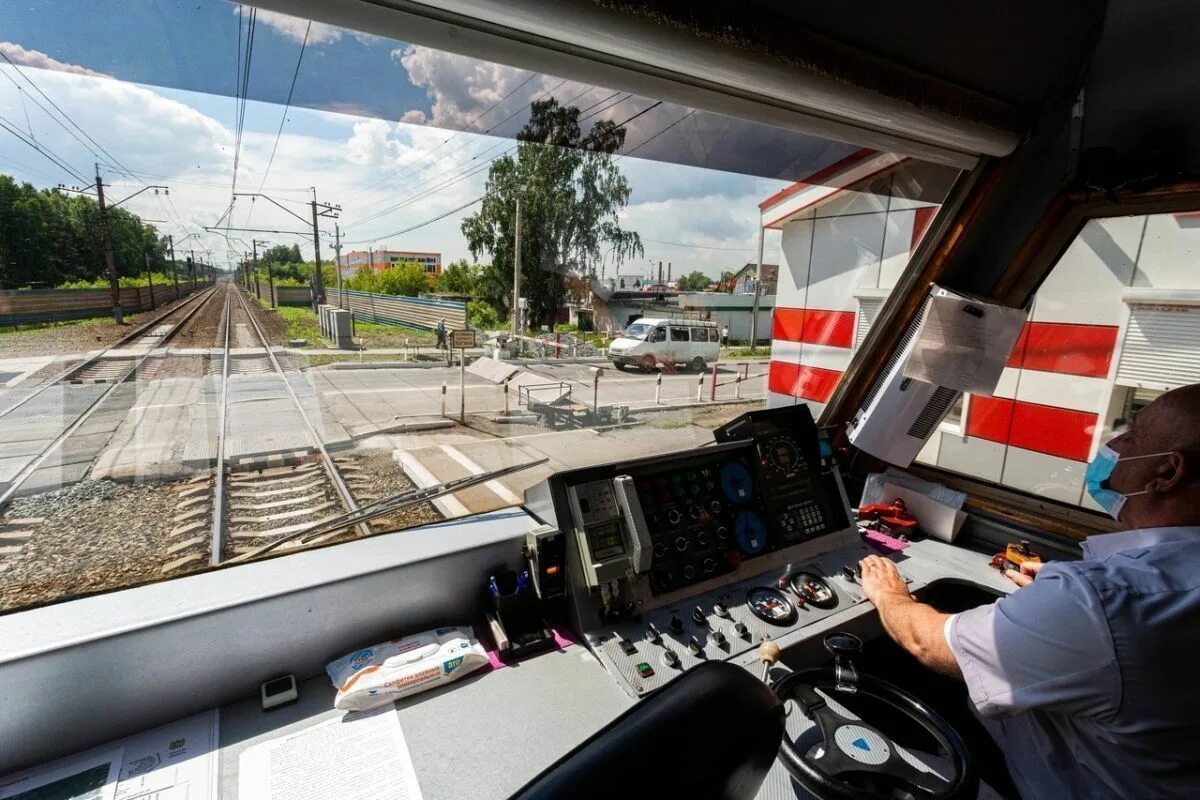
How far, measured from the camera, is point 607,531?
53.9 inches

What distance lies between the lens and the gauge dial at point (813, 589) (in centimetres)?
147

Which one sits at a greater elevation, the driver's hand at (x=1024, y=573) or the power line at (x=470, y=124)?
the power line at (x=470, y=124)

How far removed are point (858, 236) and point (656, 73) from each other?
1236 mm

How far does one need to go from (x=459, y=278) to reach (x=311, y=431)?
1.70ft

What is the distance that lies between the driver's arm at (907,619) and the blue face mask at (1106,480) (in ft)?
1.43

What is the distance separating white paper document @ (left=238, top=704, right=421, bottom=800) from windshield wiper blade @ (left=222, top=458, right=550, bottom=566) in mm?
403

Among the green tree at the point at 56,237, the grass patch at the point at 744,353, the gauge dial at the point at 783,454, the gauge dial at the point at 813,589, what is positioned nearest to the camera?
the green tree at the point at 56,237

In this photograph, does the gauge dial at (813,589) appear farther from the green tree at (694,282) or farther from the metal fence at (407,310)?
the metal fence at (407,310)

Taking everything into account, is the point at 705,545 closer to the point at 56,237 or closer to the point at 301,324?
the point at 301,324

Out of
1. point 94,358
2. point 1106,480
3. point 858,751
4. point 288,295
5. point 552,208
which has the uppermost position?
point 552,208

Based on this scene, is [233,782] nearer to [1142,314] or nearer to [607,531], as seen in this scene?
[607,531]

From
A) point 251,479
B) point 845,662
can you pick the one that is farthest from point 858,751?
point 251,479

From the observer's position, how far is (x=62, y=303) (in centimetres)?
85

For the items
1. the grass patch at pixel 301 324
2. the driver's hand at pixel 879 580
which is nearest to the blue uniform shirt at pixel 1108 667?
the driver's hand at pixel 879 580
